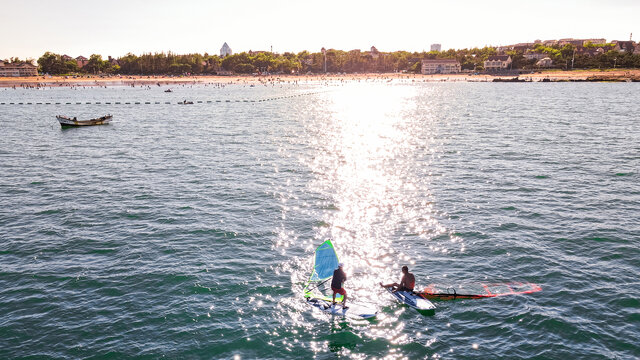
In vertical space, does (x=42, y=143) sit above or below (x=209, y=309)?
above

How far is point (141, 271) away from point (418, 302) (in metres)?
20.0

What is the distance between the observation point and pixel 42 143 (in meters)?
81.0

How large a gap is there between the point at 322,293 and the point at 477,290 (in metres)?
10.4

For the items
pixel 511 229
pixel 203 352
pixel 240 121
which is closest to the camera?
pixel 203 352

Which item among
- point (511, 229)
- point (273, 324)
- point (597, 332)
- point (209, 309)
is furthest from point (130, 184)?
point (597, 332)

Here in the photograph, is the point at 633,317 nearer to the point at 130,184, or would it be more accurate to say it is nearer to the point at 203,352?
the point at 203,352

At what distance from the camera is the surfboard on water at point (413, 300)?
25.7 m

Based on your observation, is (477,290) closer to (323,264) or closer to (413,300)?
(413,300)

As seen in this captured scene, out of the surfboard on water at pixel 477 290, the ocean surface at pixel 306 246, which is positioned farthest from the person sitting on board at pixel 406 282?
the ocean surface at pixel 306 246

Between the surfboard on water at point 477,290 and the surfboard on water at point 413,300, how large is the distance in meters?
0.70

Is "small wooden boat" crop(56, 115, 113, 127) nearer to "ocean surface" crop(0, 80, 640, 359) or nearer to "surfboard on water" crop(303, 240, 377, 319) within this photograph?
"ocean surface" crop(0, 80, 640, 359)

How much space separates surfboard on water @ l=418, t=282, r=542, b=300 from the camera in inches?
1069

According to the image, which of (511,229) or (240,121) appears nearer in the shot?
(511,229)

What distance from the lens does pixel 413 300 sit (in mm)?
26203
